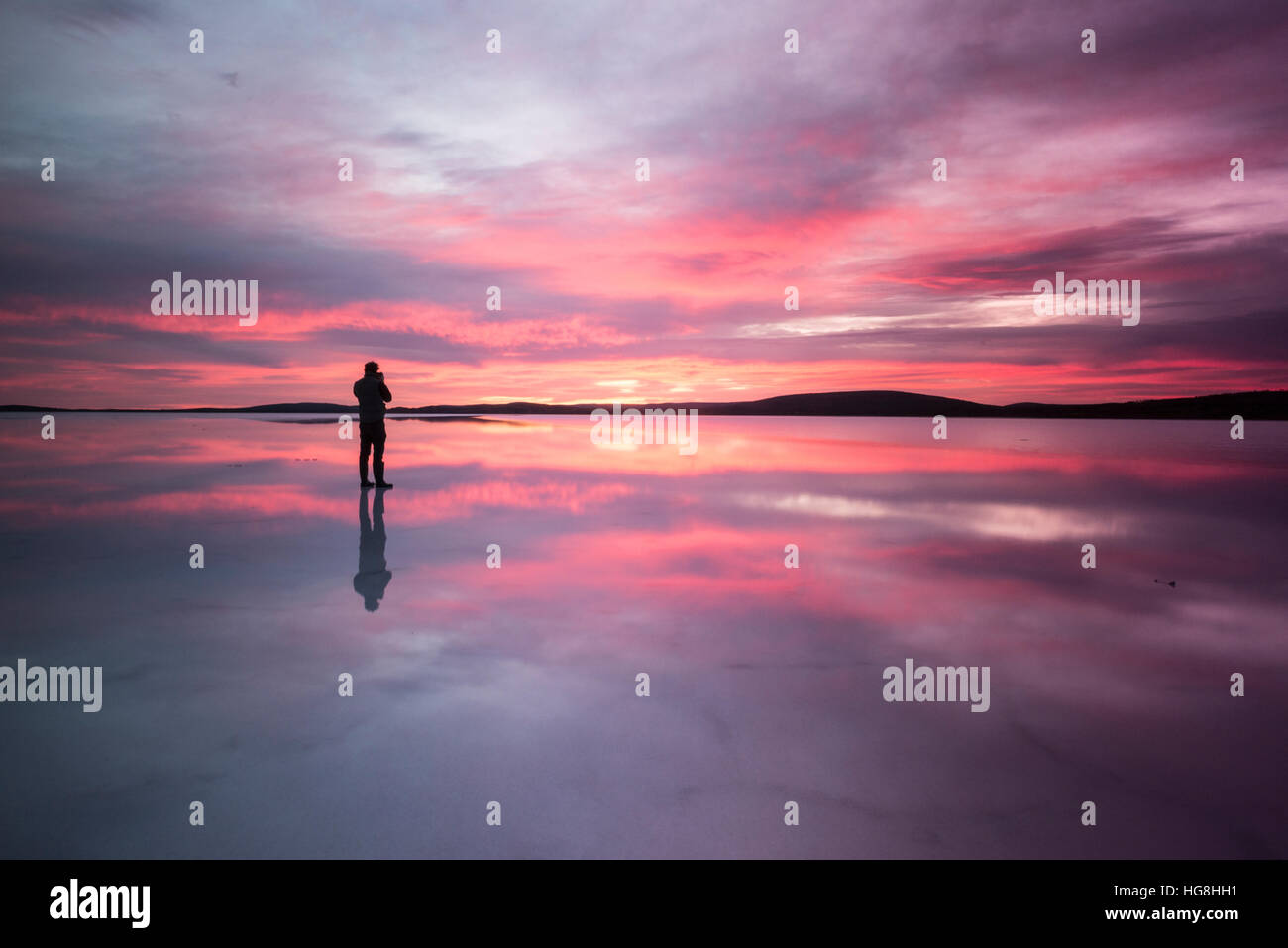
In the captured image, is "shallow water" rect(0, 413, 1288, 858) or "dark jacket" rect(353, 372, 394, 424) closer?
"shallow water" rect(0, 413, 1288, 858)

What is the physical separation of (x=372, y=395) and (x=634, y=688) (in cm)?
958

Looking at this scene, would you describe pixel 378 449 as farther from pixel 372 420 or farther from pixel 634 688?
pixel 634 688

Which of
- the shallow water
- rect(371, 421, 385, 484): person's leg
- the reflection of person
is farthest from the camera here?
rect(371, 421, 385, 484): person's leg

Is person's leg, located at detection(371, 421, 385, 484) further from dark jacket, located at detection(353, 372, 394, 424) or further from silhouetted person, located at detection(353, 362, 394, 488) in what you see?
dark jacket, located at detection(353, 372, 394, 424)

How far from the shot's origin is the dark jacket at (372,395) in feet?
37.8

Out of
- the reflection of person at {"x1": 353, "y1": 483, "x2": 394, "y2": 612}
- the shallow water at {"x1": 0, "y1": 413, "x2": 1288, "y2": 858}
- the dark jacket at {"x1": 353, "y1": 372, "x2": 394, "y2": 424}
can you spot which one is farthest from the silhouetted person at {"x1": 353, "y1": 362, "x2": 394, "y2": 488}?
the shallow water at {"x1": 0, "y1": 413, "x2": 1288, "y2": 858}

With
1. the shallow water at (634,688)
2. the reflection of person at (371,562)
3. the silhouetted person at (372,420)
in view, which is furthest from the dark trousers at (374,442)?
the shallow water at (634,688)

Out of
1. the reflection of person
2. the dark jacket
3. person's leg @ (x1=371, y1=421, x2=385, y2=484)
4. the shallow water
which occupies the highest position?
the dark jacket

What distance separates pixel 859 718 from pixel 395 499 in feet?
28.7

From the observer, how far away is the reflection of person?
545 centimetres

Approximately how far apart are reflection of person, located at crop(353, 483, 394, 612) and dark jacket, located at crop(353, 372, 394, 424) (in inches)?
104

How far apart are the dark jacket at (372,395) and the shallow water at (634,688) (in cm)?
313
